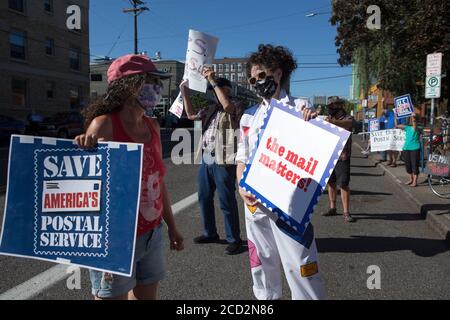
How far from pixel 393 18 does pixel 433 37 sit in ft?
15.8

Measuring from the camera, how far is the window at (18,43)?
28562mm

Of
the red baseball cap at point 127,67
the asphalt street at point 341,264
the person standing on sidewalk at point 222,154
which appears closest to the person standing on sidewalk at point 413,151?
the asphalt street at point 341,264

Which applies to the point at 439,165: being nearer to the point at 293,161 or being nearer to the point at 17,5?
the point at 293,161

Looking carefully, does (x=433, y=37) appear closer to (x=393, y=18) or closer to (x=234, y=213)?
(x=393, y=18)

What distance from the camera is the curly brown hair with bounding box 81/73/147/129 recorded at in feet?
7.14

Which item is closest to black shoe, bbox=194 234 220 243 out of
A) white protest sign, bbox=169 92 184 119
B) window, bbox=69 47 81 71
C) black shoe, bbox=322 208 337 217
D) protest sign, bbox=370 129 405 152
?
white protest sign, bbox=169 92 184 119

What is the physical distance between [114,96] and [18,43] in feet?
103

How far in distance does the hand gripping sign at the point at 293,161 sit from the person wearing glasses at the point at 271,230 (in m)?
0.12

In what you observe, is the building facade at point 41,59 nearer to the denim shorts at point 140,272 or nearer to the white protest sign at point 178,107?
the white protest sign at point 178,107

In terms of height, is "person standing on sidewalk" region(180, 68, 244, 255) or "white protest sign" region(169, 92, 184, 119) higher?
"white protest sign" region(169, 92, 184, 119)

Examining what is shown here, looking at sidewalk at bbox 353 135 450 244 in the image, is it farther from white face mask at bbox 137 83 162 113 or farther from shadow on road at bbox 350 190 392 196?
white face mask at bbox 137 83 162 113

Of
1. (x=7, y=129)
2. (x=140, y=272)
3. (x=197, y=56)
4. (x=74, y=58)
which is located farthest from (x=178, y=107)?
(x=74, y=58)
